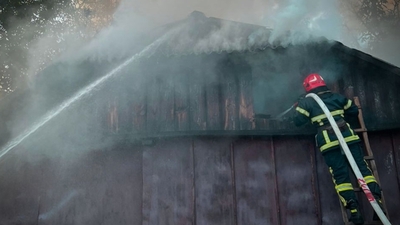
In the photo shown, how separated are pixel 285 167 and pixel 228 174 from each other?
91 cm

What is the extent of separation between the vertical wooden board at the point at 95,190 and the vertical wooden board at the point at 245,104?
1.82 meters

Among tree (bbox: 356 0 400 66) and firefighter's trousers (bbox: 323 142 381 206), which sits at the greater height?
tree (bbox: 356 0 400 66)

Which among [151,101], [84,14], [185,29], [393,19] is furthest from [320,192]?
[393,19]

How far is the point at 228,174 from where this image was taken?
17.7 ft

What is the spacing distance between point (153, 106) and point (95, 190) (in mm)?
A: 1695

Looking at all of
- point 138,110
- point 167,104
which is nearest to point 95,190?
point 138,110

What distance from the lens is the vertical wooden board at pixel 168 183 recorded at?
17.5ft

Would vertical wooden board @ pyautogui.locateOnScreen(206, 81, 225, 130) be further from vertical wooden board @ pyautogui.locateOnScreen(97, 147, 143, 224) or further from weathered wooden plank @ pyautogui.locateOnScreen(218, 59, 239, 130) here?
vertical wooden board @ pyautogui.locateOnScreen(97, 147, 143, 224)

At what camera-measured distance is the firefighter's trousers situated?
14.1 feet

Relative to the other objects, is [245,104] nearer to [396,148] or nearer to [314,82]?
[314,82]

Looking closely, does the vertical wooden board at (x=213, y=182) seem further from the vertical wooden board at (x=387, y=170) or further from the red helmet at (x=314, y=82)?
the vertical wooden board at (x=387, y=170)

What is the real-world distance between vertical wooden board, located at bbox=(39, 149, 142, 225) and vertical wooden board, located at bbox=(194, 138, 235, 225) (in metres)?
0.99

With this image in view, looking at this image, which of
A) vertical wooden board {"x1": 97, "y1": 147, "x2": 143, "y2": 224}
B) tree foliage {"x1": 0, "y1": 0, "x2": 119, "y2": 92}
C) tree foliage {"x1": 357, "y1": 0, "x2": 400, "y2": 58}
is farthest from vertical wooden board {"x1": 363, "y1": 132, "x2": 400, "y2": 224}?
tree foliage {"x1": 357, "y1": 0, "x2": 400, "y2": 58}

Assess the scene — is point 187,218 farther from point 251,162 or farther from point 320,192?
point 320,192
